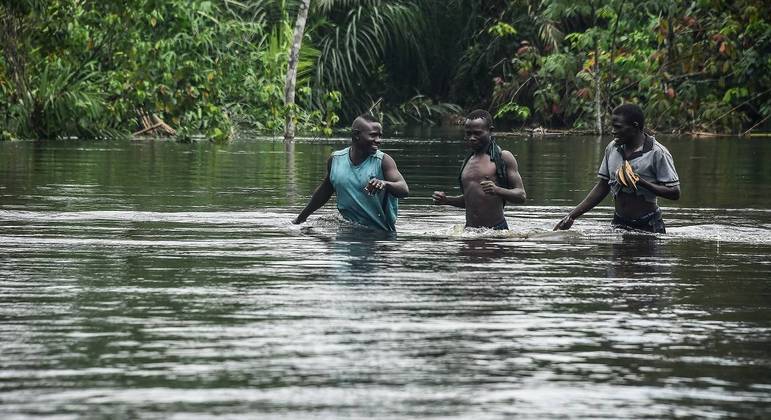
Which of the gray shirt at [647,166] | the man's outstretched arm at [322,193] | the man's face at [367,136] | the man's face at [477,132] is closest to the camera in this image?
the gray shirt at [647,166]

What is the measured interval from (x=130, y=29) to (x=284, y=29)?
8207 mm

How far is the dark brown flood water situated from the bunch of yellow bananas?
0.41 metres

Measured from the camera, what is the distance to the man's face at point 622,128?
11547 mm

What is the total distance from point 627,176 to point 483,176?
1.05 m

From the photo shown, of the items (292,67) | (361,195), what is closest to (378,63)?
(292,67)

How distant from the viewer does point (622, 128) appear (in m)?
11.6

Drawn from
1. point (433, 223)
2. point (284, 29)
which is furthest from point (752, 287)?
point (284, 29)

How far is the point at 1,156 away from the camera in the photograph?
2303cm

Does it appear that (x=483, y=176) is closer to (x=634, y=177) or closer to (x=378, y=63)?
(x=634, y=177)

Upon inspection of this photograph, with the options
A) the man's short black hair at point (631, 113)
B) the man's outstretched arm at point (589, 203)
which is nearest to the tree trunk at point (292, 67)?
the man's outstretched arm at point (589, 203)

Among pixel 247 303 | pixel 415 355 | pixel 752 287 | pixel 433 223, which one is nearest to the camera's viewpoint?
pixel 415 355

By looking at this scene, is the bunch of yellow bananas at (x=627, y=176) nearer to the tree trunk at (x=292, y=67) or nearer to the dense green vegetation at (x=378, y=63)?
the dense green vegetation at (x=378, y=63)

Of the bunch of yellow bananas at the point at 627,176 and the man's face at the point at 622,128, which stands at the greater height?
the man's face at the point at 622,128

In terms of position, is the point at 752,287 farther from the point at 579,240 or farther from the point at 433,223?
the point at 433,223
